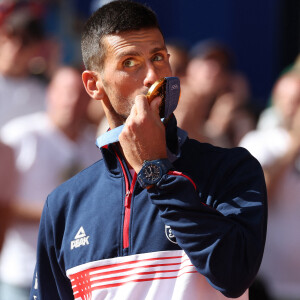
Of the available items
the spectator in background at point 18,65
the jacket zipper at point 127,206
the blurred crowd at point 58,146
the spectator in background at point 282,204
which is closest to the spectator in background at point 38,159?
the blurred crowd at point 58,146

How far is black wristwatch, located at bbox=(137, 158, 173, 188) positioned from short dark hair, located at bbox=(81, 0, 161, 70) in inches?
19.8

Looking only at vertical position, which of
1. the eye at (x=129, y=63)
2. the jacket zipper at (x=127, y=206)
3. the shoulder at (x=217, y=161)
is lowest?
the jacket zipper at (x=127, y=206)

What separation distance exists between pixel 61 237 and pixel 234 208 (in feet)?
2.14

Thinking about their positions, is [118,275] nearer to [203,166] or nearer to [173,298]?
[173,298]

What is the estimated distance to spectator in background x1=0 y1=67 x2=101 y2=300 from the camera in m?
4.99

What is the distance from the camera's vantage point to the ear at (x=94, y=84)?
2.65m

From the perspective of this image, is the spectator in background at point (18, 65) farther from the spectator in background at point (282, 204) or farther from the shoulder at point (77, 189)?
the shoulder at point (77, 189)

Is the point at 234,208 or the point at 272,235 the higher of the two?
the point at 234,208

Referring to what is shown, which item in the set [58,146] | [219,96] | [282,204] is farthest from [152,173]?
[219,96]

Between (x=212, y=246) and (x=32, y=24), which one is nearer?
(x=212, y=246)

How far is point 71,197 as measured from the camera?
8.69 ft

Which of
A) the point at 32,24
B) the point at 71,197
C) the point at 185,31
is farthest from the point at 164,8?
the point at 71,197

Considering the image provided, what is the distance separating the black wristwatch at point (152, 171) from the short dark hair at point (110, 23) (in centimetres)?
50

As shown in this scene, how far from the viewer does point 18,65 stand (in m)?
6.03
